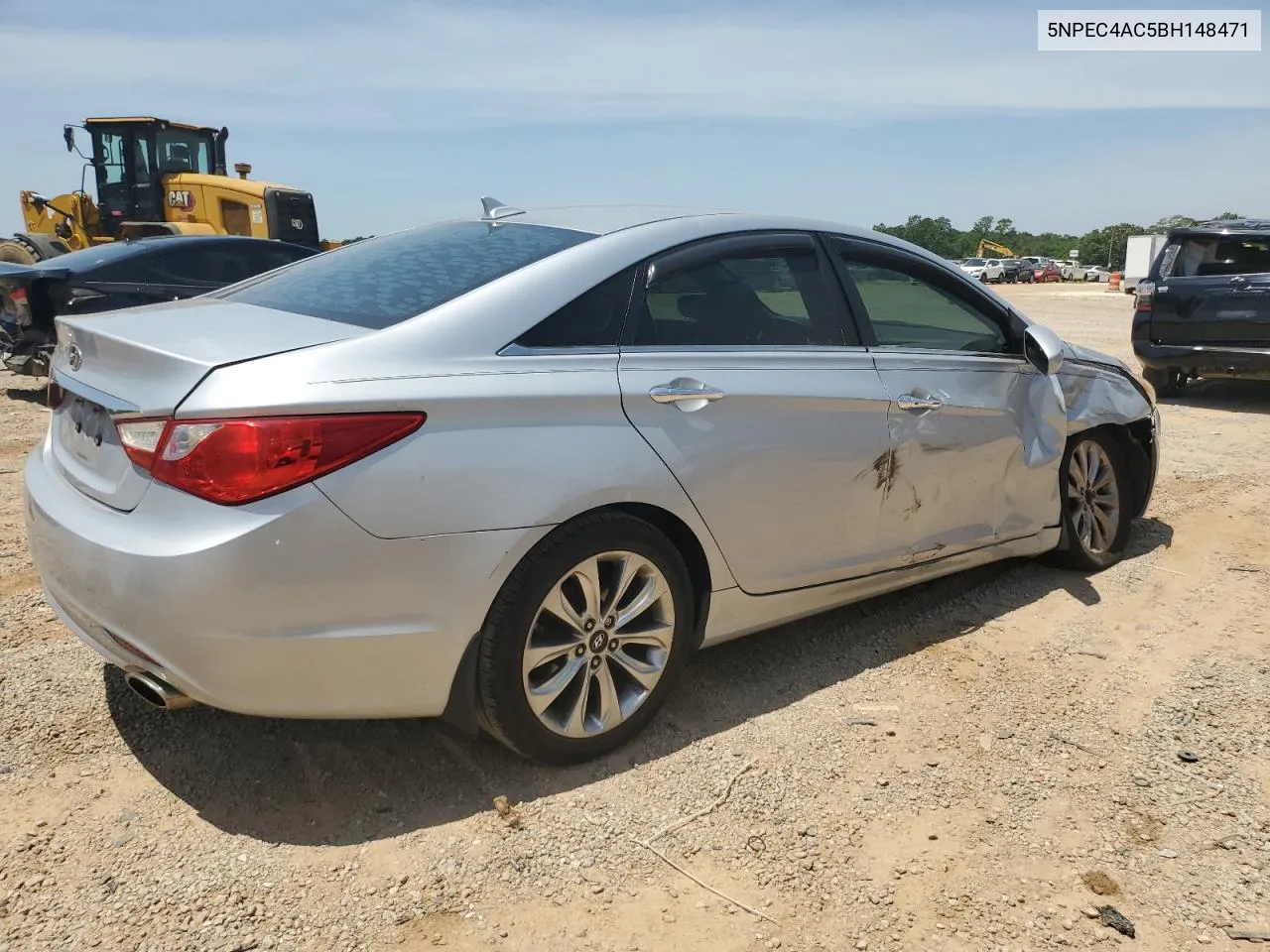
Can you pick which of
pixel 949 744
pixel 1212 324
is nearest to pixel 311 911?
pixel 949 744

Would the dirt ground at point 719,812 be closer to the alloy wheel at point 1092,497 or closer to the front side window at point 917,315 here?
the alloy wheel at point 1092,497

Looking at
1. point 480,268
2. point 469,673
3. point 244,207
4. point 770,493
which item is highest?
point 244,207

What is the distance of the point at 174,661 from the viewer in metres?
2.37

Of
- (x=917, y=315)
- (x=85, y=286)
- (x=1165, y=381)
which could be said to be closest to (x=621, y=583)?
(x=917, y=315)

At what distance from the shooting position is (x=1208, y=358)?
9172 mm

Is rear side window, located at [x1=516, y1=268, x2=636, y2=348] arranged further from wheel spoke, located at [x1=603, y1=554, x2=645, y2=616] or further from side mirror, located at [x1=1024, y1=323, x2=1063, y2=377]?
side mirror, located at [x1=1024, y1=323, x2=1063, y2=377]

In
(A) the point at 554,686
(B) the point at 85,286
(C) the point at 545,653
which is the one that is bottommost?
(A) the point at 554,686

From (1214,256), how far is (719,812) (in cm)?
892

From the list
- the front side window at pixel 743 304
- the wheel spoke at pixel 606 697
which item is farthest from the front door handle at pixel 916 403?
the wheel spoke at pixel 606 697

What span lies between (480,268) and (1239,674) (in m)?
2.99

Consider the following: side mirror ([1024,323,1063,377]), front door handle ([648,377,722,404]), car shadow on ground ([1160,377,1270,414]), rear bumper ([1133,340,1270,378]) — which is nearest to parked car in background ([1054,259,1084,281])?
car shadow on ground ([1160,377,1270,414])

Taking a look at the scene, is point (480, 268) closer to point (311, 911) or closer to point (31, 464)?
point (31, 464)

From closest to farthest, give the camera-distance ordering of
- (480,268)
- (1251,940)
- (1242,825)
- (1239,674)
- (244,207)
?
(1251,940) < (1242,825) < (480,268) < (1239,674) < (244,207)

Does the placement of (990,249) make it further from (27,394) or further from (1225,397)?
(27,394)
